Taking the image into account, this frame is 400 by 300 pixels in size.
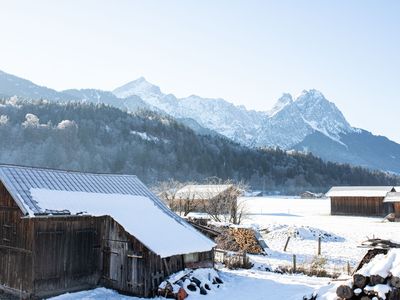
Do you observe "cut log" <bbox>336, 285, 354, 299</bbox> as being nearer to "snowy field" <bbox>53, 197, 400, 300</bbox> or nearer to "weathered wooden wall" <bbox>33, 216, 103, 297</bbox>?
"snowy field" <bbox>53, 197, 400, 300</bbox>

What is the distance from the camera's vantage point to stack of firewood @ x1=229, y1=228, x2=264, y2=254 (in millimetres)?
32125

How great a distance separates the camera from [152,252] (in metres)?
20.1

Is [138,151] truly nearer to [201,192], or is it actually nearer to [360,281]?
[201,192]

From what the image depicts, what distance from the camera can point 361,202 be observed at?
219ft

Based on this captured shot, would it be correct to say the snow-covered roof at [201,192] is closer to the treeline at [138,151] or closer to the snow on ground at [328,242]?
the snow on ground at [328,242]

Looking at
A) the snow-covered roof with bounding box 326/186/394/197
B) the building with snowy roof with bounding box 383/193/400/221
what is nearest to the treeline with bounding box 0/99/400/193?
the snow-covered roof with bounding box 326/186/394/197

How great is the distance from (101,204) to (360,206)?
2080 inches

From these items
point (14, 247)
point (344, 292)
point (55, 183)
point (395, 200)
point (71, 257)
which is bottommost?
point (344, 292)

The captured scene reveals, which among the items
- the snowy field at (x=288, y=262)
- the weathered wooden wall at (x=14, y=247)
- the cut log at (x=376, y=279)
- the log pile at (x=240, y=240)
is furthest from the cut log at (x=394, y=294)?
the log pile at (x=240, y=240)

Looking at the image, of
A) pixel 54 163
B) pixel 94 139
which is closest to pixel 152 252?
pixel 54 163

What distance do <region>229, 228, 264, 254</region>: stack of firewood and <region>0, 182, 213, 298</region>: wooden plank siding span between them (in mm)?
10623

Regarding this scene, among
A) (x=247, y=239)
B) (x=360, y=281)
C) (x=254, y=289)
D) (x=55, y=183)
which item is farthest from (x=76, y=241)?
(x=247, y=239)

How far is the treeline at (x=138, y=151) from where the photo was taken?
123m

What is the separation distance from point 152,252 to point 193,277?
2.65 meters
